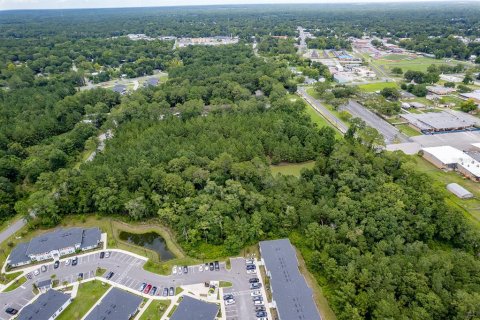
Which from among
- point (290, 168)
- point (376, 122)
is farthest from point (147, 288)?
point (376, 122)

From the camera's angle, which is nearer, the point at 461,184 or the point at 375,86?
the point at 461,184

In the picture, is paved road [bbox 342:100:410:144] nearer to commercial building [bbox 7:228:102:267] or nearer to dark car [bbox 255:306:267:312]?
dark car [bbox 255:306:267:312]

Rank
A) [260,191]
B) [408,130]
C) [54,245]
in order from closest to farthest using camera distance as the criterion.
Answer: [54,245]
[260,191]
[408,130]

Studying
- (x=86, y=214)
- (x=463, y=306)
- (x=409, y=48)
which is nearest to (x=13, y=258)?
(x=86, y=214)

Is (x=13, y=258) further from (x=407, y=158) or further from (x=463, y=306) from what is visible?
(x=407, y=158)

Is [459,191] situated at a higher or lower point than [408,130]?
lower

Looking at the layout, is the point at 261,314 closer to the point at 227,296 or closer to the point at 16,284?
the point at 227,296
